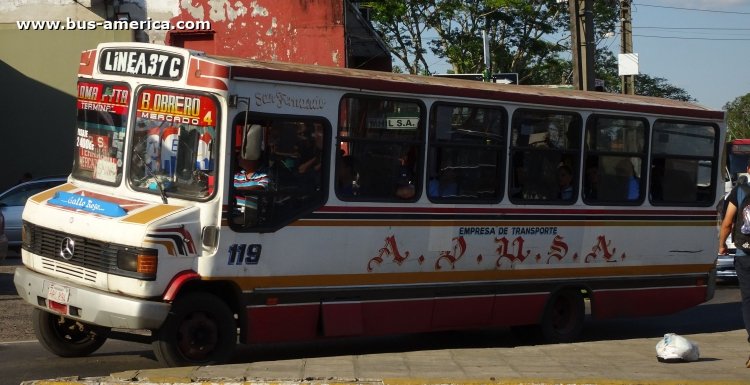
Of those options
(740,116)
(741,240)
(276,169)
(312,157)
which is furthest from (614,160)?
(740,116)

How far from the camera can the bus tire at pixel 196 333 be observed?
8.80 metres

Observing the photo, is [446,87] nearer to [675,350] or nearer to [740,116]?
[675,350]

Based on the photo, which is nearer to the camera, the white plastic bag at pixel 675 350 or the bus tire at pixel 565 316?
the white plastic bag at pixel 675 350

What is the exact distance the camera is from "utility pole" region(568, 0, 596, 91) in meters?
22.3

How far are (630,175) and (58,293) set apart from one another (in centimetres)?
673

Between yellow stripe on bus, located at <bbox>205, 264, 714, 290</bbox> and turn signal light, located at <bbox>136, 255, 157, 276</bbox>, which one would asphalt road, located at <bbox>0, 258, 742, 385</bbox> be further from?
turn signal light, located at <bbox>136, 255, 157, 276</bbox>

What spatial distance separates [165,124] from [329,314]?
2270 mm

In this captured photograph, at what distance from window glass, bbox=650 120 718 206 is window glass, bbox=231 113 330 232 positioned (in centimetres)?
488

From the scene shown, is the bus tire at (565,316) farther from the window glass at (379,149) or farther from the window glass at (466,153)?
the window glass at (379,149)

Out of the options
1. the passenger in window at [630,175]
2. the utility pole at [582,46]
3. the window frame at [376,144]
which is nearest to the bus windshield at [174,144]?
the window frame at [376,144]

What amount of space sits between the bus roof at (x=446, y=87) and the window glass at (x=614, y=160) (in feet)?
0.66

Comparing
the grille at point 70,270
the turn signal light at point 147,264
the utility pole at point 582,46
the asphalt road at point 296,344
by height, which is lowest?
the asphalt road at point 296,344

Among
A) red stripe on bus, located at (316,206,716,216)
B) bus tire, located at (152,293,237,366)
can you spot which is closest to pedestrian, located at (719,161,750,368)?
red stripe on bus, located at (316,206,716,216)

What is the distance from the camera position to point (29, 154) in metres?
27.5
